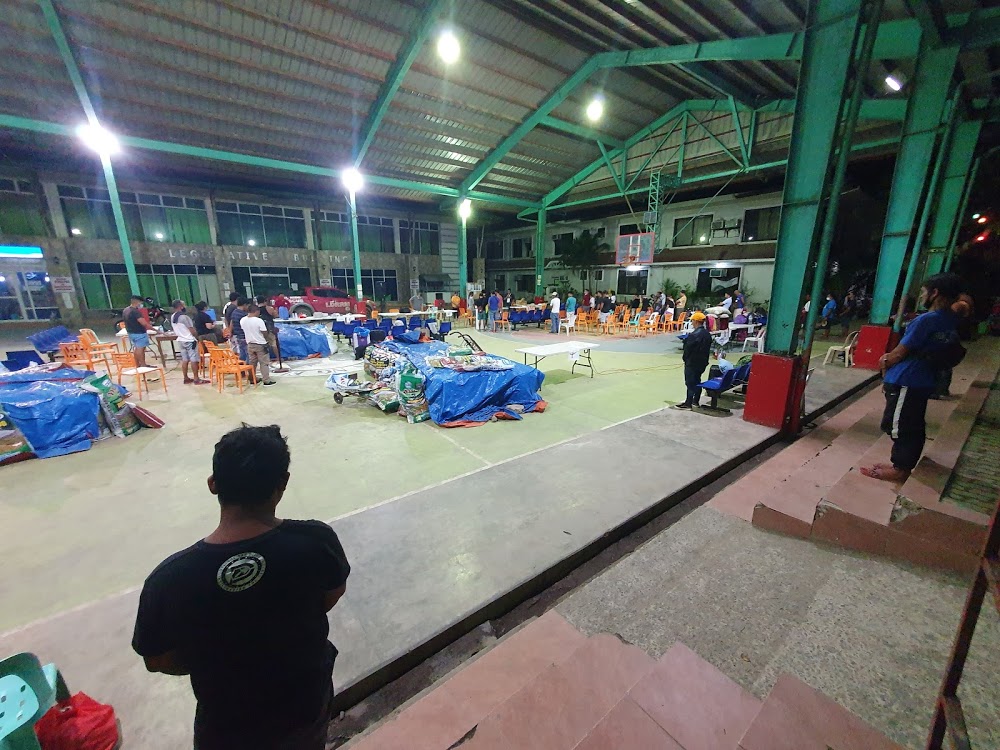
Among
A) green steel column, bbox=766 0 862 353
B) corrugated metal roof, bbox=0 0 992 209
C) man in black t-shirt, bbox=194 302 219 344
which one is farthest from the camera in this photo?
corrugated metal roof, bbox=0 0 992 209

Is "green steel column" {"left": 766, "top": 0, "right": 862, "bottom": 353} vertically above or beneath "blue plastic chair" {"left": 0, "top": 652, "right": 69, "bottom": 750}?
above

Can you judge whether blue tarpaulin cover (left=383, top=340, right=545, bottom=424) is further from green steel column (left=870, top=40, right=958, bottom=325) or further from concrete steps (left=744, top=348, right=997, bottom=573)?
green steel column (left=870, top=40, right=958, bottom=325)

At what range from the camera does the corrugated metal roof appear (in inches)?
345

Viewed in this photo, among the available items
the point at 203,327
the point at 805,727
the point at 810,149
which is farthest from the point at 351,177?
the point at 805,727

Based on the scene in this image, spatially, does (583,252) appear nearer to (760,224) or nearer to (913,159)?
(760,224)

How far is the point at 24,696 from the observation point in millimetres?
1342

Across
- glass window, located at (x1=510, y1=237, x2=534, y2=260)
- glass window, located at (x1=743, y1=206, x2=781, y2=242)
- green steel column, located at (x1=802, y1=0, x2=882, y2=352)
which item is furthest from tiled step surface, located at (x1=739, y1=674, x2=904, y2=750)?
glass window, located at (x1=510, y1=237, x2=534, y2=260)

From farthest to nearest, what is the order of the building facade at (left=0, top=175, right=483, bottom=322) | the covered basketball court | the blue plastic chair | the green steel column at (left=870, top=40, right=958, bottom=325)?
the building facade at (left=0, top=175, right=483, bottom=322) < the green steel column at (left=870, top=40, right=958, bottom=325) < the covered basketball court < the blue plastic chair

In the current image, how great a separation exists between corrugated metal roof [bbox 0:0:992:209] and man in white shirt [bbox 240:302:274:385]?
740cm

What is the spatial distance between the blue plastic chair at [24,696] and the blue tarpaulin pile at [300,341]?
932 centimetres

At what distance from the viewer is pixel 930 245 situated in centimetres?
885

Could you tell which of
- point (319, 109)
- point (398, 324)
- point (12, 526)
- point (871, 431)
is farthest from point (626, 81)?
point (12, 526)

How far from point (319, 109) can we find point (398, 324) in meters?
7.48

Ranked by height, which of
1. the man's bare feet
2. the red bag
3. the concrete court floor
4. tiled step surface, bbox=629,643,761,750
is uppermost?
the man's bare feet
